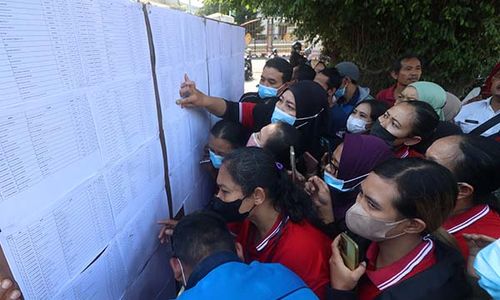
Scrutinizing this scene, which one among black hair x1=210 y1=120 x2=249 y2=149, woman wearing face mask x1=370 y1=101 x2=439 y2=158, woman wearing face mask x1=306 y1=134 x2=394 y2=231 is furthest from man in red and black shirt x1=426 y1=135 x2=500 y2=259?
black hair x1=210 y1=120 x2=249 y2=149

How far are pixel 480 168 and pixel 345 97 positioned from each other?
2405 millimetres

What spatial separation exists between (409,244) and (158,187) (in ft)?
3.97

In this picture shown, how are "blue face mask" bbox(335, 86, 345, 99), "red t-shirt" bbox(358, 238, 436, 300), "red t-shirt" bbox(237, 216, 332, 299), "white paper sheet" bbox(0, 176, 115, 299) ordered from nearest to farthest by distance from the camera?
1. "white paper sheet" bbox(0, 176, 115, 299)
2. "red t-shirt" bbox(358, 238, 436, 300)
3. "red t-shirt" bbox(237, 216, 332, 299)
4. "blue face mask" bbox(335, 86, 345, 99)

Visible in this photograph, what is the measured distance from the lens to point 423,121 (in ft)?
7.36

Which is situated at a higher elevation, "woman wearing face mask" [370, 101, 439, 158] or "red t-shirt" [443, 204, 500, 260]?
"woman wearing face mask" [370, 101, 439, 158]

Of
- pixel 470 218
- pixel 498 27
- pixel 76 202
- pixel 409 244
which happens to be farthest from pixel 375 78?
pixel 76 202

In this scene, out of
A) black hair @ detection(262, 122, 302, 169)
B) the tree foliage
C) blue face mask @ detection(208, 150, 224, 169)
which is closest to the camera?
black hair @ detection(262, 122, 302, 169)

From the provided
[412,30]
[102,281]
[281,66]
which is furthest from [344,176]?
[412,30]

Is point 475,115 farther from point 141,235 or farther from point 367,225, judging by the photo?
point 141,235

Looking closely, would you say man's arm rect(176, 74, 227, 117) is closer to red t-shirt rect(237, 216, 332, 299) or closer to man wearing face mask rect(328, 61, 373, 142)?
red t-shirt rect(237, 216, 332, 299)

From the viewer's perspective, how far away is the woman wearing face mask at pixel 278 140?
2023 mm

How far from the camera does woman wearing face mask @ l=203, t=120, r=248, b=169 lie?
86.7 inches

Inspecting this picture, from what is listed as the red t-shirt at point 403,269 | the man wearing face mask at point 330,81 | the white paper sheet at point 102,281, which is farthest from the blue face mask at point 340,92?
the white paper sheet at point 102,281

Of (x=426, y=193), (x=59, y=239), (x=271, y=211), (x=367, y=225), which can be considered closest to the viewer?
(x=59, y=239)
